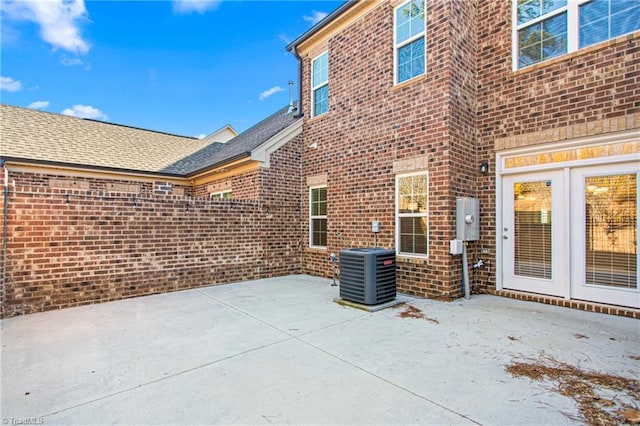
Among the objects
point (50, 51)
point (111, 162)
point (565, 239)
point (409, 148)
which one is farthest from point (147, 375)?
point (50, 51)

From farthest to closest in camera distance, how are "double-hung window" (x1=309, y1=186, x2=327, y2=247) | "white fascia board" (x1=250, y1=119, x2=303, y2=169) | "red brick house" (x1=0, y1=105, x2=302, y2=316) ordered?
"double-hung window" (x1=309, y1=186, x2=327, y2=247) < "white fascia board" (x1=250, y1=119, x2=303, y2=169) < "red brick house" (x1=0, y1=105, x2=302, y2=316)

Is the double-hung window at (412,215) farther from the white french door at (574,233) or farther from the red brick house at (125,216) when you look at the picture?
the red brick house at (125,216)

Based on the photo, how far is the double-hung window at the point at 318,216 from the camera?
846 cm

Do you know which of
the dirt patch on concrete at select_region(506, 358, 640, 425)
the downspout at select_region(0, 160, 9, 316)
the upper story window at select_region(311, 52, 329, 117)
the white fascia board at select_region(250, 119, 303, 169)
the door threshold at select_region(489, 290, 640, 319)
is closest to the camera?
the dirt patch on concrete at select_region(506, 358, 640, 425)

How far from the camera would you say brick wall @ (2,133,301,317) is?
524cm

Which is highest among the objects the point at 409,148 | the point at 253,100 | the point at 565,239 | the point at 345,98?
the point at 253,100

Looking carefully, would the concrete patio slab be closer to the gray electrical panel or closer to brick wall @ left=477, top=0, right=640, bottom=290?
the gray electrical panel

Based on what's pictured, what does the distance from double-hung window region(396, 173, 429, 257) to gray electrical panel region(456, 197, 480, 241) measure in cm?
60

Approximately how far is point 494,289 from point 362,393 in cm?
452

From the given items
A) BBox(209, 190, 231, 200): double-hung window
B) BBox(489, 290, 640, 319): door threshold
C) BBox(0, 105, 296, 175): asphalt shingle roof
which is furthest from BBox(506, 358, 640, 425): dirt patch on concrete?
BBox(209, 190, 231, 200): double-hung window

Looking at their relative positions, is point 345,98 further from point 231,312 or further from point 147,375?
point 147,375

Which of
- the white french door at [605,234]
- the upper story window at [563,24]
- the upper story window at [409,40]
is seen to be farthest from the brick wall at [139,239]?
the white french door at [605,234]

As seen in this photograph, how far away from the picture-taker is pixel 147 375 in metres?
2.94

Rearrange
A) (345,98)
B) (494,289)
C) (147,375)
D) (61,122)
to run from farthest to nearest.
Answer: (61,122)
(345,98)
(494,289)
(147,375)
